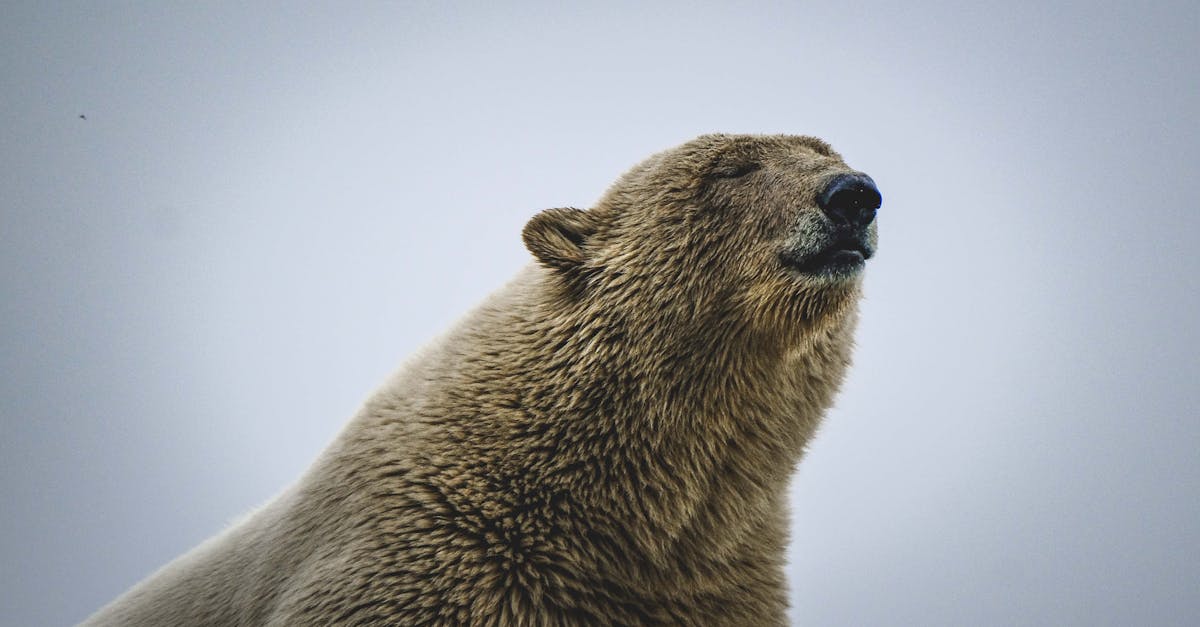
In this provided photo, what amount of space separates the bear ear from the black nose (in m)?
1.22

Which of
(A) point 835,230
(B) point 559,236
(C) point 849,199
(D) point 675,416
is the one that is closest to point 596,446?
(D) point 675,416

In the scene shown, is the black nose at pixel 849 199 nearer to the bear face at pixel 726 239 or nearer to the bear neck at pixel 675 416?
the bear face at pixel 726 239

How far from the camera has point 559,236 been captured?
4145mm

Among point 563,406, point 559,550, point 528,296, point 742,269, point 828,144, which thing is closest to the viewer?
point 559,550

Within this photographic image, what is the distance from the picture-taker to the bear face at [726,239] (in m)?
3.77

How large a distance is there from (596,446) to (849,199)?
164cm

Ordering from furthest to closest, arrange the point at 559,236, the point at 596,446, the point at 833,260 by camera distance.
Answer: the point at 559,236, the point at 833,260, the point at 596,446

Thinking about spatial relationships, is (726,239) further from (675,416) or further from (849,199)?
(675,416)

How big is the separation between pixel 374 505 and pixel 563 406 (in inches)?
36.1

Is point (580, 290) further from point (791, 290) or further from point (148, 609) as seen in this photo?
point (148, 609)

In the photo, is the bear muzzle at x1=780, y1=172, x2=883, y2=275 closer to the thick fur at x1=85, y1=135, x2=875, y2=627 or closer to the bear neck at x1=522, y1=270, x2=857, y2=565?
the thick fur at x1=85, y1=135, x2=875, y2=627

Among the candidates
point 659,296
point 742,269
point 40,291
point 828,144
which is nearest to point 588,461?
point 659,296

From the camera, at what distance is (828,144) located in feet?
15.6

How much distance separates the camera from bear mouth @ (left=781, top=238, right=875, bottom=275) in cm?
376
